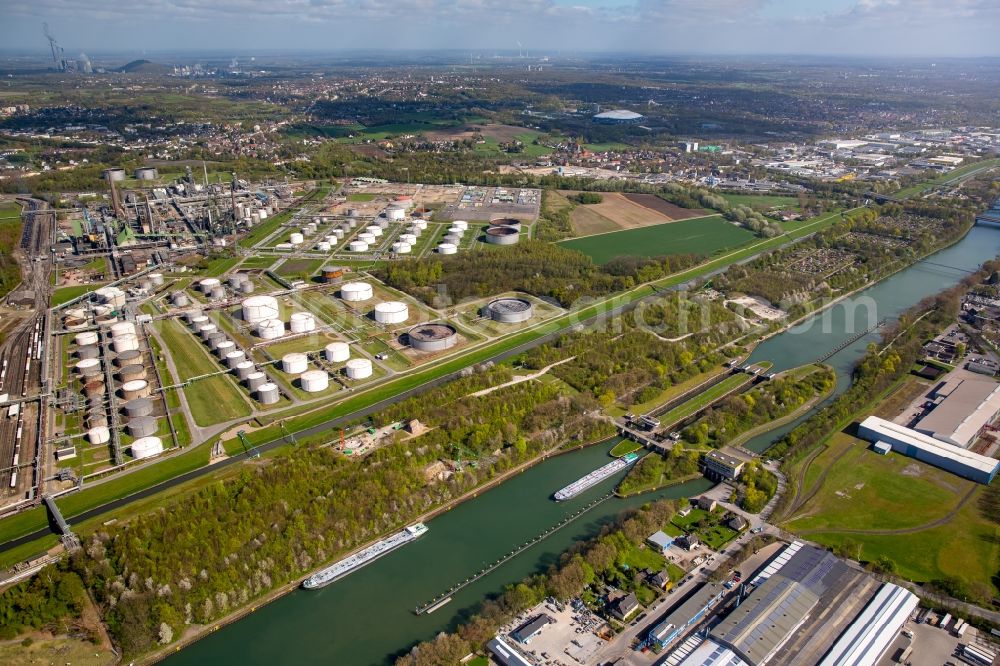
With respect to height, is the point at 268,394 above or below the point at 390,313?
below

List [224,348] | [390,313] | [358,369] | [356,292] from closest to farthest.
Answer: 1. [358,369]
2. [224,348]
3. [390,313]
4. [356,292]

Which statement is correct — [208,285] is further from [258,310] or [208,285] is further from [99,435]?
[99,435]

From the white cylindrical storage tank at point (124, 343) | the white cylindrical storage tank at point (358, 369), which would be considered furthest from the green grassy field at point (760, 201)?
the white cylindrical storage tank at point (124, 343)

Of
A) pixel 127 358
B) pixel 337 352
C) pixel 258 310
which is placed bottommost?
pixel 127 358

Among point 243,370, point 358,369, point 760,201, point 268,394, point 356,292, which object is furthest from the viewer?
point 760,201

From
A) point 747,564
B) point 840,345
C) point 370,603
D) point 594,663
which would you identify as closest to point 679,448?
point 747,564

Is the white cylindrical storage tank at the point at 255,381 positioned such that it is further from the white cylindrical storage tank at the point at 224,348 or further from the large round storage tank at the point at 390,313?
the large round storage tank at the point at 390,313

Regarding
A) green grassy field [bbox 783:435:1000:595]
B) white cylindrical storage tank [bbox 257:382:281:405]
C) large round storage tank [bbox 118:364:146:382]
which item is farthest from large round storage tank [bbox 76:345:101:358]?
green grassy field [bbox 783:435:1000:595]

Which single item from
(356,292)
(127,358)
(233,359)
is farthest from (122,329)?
(356,292)
